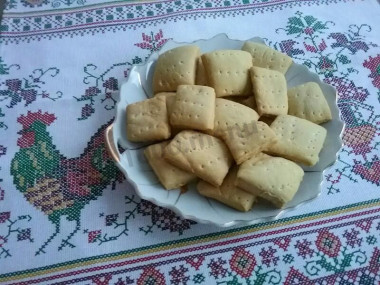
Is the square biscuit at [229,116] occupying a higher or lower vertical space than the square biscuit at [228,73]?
lower

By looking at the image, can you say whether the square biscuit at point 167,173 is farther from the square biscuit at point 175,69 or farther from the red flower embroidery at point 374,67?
the red flower embroidery at point 374,67

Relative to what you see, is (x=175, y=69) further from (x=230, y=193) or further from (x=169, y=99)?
(x=230, y=193)

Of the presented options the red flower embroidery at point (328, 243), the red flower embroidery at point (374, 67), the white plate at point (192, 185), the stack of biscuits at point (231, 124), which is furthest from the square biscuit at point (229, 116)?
the red flower embroidery at point (374, 67)

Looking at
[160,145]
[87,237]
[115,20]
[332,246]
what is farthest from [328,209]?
[115,20]

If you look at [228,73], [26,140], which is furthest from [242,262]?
[26,140]

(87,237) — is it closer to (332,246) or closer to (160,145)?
(160,145)
